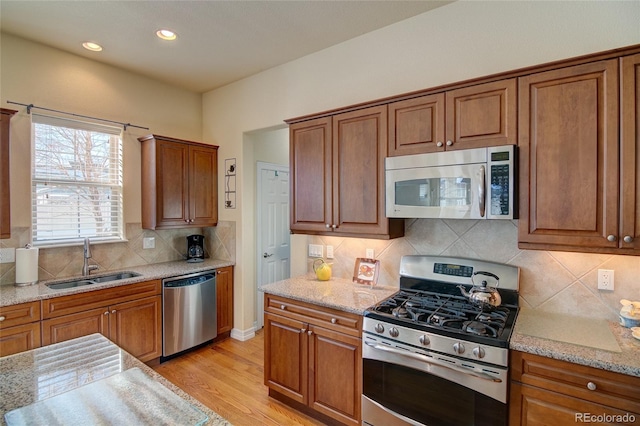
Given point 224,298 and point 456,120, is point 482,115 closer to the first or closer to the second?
point 456,120

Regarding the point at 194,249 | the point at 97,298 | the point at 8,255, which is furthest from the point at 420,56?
the point at 8,255

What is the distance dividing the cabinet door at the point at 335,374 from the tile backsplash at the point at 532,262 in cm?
→ 72

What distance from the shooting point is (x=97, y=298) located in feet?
9.08

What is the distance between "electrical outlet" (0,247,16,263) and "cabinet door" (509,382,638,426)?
3.80m

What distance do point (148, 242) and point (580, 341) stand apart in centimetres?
387

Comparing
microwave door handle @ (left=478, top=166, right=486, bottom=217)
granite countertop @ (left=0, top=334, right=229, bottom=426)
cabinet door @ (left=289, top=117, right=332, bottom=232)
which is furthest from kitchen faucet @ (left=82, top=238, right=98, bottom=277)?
microwave door handle @ (left=478, top=166, right=486, bottom=217)

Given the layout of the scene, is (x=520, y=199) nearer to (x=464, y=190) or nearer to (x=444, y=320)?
(x=464, y=190)

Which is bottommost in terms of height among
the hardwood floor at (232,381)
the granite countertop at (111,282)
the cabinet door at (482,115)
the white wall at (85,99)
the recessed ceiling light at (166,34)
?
the hardwood floor at (232,381)

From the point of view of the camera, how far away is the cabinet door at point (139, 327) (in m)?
2.89

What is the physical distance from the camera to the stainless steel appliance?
1.61 m

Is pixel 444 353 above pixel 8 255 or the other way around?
the other way around

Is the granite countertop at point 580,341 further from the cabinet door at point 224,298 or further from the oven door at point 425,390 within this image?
the cabinet door at point 224,298

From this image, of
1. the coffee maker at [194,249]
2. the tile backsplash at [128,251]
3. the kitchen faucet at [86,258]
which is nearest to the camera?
the tile backsplash at [128,251]

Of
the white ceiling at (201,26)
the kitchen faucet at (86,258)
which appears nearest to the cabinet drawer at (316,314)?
the kitchen faucet at (86,258)
